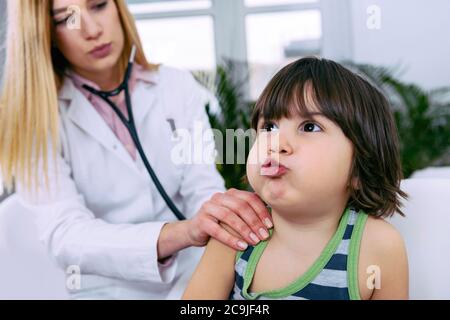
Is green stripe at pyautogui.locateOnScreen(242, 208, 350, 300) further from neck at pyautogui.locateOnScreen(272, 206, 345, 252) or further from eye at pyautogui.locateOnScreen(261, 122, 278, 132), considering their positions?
eye at pyautogui.locateOnScreen(261, 122, 278, 132)

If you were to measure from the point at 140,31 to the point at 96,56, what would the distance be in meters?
0.11

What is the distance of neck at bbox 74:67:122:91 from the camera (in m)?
0.92

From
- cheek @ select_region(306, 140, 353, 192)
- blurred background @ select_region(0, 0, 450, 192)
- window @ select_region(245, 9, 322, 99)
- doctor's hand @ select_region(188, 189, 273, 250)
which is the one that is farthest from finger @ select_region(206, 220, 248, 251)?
window @ select_region(245, 9, 322, 99)

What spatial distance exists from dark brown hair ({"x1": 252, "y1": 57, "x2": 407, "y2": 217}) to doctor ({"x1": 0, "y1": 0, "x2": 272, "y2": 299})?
0.24 meters

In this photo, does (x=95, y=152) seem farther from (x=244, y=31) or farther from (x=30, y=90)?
(x=244, y=31)

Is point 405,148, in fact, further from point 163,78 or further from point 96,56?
point 96,56

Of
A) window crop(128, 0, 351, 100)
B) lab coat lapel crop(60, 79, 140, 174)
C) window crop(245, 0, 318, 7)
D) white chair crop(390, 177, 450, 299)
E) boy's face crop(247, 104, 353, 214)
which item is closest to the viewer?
boy's face crop(247, 104, 353, 214)

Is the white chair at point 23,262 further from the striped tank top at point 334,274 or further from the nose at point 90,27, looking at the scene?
the striped tank top at point 334,274

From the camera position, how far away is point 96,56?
2.90 feet

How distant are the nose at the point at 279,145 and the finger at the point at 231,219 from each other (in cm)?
12

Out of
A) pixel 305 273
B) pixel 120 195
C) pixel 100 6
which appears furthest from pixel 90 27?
pixel 305 273

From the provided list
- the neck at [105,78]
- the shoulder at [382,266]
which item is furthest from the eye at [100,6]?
the shoulder at [382,266]

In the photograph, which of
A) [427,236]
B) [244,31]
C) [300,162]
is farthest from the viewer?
[244,31]

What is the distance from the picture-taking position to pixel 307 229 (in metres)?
0.68
